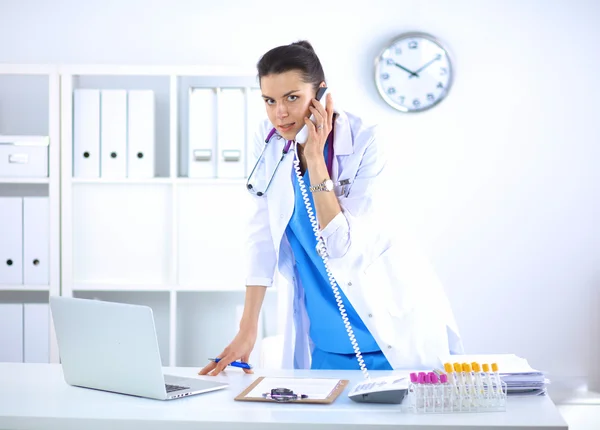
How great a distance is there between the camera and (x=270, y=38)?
3.82 metres

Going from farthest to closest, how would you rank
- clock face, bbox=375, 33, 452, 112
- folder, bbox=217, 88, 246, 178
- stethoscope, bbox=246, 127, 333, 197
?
clock face, bbox=375, 33, 452, 112
folder, bbox=217, 88, 246, 178
stethoscope, bbox=246, 127, 333, 197

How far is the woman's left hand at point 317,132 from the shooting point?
186 cm

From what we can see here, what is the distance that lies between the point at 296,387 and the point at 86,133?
2.14 meters

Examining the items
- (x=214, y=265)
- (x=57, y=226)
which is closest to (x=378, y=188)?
(x=214, y=265)

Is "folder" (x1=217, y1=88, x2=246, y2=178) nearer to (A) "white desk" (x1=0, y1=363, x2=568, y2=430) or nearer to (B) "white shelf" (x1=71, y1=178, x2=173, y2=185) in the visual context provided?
(B) "white shelf" (x1=71, y1=178, x2=173, y2=185)

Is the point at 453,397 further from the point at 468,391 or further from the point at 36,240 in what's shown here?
the point at 36,240

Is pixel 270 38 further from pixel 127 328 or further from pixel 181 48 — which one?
pixel 127 328

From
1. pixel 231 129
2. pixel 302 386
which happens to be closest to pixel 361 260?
pixel 302 386

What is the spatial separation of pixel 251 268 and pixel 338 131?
0.43 m

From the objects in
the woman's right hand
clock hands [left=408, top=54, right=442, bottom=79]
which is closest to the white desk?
the woman's right hand

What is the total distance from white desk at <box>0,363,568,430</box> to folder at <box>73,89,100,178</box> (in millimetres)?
1958

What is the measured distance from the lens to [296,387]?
4.97 feet

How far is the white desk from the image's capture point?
1.25 meters

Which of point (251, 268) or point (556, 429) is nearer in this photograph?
point (556, 429)
